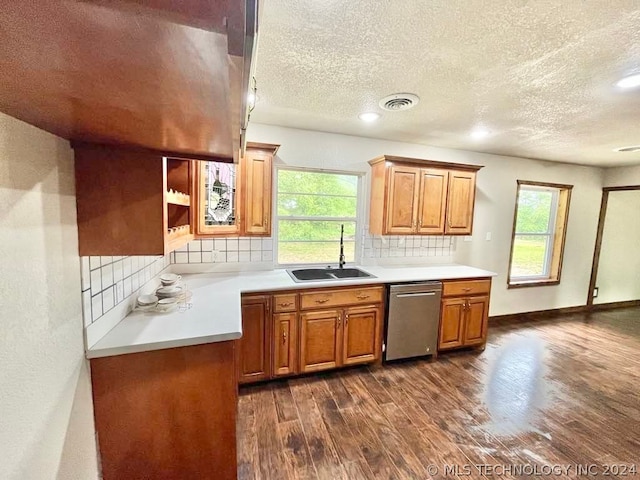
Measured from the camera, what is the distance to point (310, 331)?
2402 mm

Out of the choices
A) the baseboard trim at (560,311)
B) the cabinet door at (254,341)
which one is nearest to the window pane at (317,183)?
the cabinet door at (254,341)

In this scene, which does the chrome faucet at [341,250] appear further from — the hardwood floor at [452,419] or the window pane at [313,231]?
the hardwood floor at [452,419]

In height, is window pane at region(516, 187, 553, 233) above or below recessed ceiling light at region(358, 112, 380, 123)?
below

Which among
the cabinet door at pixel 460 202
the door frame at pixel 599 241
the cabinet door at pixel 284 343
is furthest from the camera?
the door frame at pixel 599 241

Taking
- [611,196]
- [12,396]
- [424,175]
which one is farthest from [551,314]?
[12,396]

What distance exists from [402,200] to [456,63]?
1.48 meters

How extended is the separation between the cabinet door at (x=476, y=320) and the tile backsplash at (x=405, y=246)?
736 mm

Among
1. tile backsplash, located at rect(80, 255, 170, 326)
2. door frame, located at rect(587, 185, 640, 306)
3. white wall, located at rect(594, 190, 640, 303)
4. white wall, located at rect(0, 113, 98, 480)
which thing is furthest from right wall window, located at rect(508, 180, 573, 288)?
white wall, located at rect(0, 113, 98, 480)

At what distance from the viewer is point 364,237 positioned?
316cm

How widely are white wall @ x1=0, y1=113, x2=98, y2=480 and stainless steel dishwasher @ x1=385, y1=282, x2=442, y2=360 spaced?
7.36 feet

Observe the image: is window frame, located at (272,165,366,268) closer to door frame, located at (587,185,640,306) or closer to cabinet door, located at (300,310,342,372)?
cabinet door, located at (300,310,342,372)

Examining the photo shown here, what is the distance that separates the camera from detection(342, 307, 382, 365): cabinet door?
2518 mm

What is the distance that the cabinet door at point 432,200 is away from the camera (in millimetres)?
2949

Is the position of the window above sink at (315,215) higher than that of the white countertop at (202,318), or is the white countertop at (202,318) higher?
the window above sink at (315,215)
